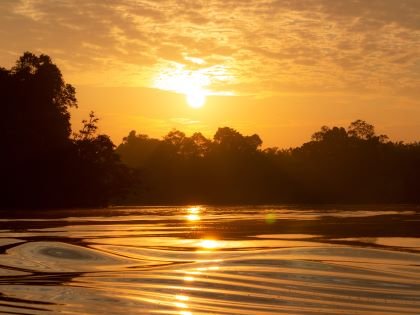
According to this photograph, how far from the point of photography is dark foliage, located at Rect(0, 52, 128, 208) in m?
54.5

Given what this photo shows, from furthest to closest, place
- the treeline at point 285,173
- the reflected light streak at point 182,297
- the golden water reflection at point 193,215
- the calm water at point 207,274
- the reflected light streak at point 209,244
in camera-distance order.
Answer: the treeline at point 285,173, the golden water reflection at point 193,215, the reflected light streak at point 209,244, the reflected light streak at point 182,297, the calm water at point 207,274

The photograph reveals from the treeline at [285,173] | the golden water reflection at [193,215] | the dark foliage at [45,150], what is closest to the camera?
the golden water reflection at [193,215]

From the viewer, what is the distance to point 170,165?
301ft

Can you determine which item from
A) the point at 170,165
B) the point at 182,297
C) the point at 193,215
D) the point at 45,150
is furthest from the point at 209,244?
the point at 170,165

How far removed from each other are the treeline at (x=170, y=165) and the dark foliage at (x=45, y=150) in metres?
0.08

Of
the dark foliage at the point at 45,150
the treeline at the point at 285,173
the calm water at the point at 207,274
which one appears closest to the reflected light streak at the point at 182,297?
the calm water at the point at 207,274

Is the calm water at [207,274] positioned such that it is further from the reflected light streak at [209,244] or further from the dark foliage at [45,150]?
the dark foliage at [45,150]

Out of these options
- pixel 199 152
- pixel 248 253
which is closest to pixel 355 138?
pixel 199 152

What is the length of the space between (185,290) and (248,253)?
5.09m

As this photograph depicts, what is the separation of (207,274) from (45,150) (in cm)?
4626

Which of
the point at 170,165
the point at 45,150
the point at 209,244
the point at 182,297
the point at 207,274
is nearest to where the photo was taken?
the point at 182,297

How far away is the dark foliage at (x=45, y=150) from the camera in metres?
54.5

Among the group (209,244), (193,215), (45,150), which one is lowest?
(193,215)

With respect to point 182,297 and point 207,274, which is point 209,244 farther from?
point 182,297
